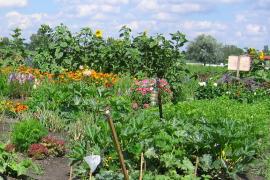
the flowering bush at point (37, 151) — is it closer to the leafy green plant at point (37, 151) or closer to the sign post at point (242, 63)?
the leafy green plant at point (37, 151)

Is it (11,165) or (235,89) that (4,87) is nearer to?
(235,89)

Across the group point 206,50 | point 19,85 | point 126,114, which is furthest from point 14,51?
point 206,50

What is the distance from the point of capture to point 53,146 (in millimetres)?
6715

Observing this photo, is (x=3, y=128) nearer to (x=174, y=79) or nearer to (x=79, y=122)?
(x=79, y=122)

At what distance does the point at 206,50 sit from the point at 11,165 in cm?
4649

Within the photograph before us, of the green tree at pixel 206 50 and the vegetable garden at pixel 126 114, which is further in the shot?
the green tree at pixel 206 50

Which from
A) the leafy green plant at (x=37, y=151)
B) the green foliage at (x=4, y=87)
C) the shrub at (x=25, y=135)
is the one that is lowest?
the leafy green plant at (x=37, y=151)

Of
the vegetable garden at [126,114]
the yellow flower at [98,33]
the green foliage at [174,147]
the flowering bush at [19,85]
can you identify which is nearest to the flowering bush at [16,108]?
the vegetable garden at [126,114]

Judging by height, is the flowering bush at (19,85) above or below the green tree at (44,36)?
below

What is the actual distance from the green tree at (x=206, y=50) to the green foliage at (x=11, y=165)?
44.1 meters

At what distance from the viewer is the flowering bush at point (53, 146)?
6.67 meters

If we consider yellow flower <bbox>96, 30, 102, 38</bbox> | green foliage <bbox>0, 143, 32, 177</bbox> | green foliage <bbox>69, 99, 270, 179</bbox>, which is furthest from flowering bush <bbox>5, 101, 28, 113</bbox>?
yellow flower <bbox>96, 30, 102, 38</bbox>

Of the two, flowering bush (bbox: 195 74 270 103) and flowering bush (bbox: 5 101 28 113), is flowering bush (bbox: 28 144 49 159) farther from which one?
flowering bush (bbox: 195 74 270 103)

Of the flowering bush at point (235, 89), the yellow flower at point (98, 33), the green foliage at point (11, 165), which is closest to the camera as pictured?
the green foliage at point (11, 165)
